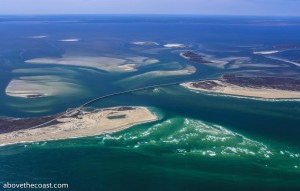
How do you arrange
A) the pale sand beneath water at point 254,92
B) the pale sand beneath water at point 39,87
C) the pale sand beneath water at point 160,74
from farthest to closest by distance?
the pale sand beneath water at point 160,74
the pale sand beneath water at point 39,87
the pale sand beneath water at point 254,92

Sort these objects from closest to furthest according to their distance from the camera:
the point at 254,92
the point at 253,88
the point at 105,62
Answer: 1. the point at 254,92
2. the point at 253,88
3. the point at 105,62

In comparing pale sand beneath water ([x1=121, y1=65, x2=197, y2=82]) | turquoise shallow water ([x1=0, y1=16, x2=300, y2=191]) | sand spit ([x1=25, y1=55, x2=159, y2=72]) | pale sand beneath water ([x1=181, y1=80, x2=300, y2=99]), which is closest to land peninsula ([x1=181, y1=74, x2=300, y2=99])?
pale sand beneath water ([x1=181, y1=80, x2=300, y2=99])

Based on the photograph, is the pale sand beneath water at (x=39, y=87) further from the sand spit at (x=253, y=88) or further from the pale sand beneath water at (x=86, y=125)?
the sand spit at (x=253, y=88)

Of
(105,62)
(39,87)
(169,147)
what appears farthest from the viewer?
(105,62)

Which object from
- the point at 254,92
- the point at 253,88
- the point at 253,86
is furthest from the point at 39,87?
the point at 253,86

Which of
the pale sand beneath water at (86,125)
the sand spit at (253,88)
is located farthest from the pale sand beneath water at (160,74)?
the pale sand beneath water at (86,125)

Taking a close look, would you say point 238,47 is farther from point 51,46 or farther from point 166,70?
point 51,46

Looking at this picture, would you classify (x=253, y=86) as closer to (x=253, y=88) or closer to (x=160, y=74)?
(x=253, y=88)

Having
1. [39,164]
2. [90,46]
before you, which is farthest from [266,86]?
[90,46]
